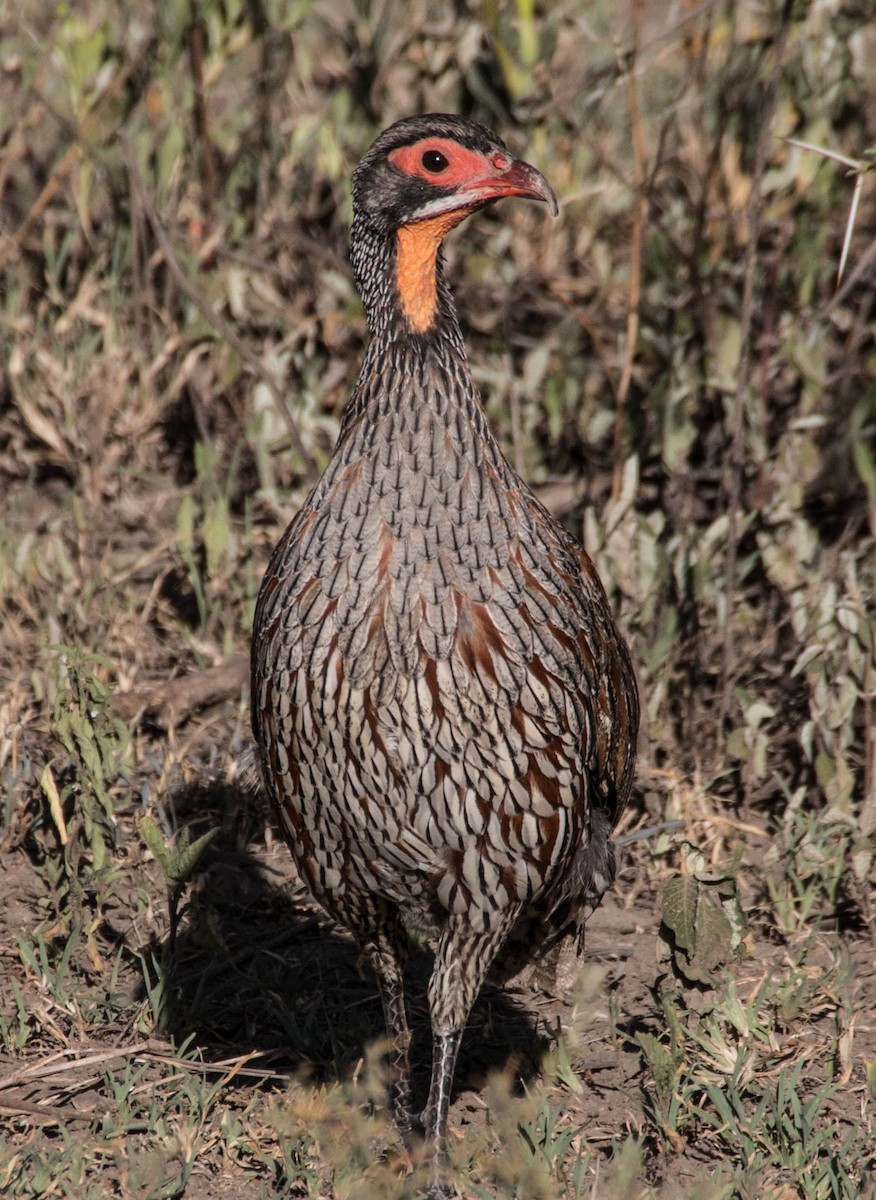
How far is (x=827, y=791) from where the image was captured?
16.5ft

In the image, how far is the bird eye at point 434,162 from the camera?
3.64m

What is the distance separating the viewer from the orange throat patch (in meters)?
3.59

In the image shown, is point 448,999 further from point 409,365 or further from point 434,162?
point 434,162

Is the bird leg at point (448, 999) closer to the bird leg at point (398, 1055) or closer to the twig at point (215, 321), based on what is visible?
the bird leg at point (398, 1055)

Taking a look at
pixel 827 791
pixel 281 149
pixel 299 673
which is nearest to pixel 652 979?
pixel 827 791

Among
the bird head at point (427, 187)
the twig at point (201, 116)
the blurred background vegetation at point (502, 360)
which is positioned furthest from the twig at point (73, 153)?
the bird head at point (427, 187)

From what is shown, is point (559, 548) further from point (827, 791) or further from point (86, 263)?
point (86, 263)

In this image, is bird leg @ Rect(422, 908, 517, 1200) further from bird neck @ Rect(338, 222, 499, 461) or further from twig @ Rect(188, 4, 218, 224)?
twig @ Rect(188, 4, 218, 224)

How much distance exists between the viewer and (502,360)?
21.4 feet

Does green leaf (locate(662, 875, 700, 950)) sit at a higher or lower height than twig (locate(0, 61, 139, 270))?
lower

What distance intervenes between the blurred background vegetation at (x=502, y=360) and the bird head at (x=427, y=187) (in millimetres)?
1387

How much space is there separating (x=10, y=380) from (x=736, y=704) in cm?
294

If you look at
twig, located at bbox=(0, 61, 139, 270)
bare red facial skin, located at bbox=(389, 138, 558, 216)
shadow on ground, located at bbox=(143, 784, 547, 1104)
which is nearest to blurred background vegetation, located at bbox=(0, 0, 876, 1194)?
twig, located at bbox=(0, 61, 139, 270)

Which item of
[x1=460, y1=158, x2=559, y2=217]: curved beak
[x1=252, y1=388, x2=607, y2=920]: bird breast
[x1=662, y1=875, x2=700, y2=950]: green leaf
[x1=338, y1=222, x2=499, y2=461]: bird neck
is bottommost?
[x1=662, y1=875, x2=700, y2=950]: green leaf
